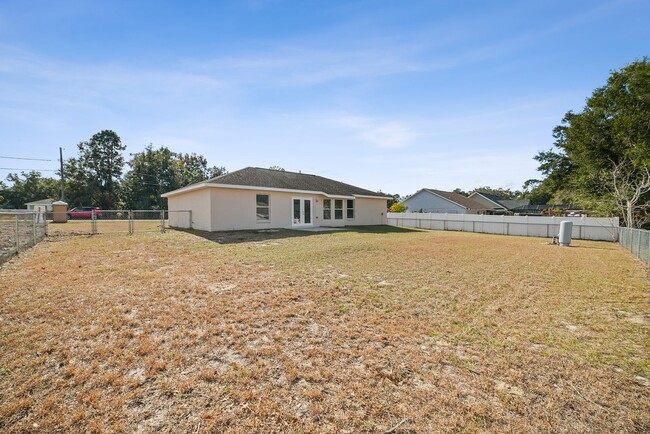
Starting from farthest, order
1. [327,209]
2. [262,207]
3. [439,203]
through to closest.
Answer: [439,203] → [327,209] → [262,207]

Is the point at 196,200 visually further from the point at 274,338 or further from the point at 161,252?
the point at 274,338

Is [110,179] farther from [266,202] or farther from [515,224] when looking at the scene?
[515,224]

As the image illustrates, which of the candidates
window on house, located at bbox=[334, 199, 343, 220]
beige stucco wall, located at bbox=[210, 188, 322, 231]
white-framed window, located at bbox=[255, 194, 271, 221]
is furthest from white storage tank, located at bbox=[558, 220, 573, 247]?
white-framed window, located at bbox=[255, 194, 271, 221]

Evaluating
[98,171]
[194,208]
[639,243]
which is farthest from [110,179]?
[639,243]

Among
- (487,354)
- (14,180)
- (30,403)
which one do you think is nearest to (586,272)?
(487,354)

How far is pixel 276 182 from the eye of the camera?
16969 millimetres

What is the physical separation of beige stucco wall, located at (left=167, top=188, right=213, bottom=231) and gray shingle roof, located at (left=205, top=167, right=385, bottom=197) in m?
1.26

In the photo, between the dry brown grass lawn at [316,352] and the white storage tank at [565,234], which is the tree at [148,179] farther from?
the white storage tank at [565,234]

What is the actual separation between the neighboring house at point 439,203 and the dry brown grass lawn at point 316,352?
29042 millimetres

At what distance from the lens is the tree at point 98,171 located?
3956cm

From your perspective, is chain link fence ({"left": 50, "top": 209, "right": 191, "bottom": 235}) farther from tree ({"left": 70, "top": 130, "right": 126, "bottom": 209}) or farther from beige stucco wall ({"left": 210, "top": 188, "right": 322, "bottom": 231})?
tree ({"left": 70, "top": 130, "right": 126, "bottom": 209})

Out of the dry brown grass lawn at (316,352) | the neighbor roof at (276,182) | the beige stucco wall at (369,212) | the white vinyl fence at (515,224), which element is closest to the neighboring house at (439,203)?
the white vinyl fence at (515,224)

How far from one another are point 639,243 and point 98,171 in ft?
177

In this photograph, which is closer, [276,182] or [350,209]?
[276,182]
